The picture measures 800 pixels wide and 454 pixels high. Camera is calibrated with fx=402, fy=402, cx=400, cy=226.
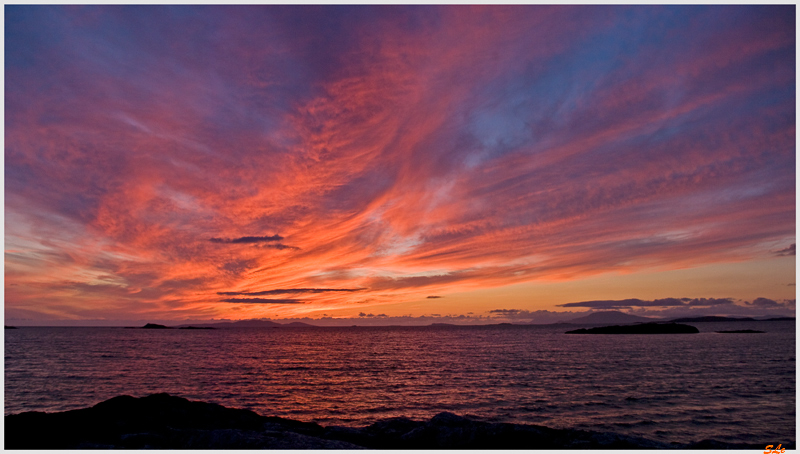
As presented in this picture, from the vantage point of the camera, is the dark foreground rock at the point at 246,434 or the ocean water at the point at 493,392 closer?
the dark foreground rock at the point at 246,434

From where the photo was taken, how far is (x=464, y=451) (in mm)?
16562

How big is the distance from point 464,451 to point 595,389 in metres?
25.8

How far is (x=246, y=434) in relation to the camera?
16.8 metres

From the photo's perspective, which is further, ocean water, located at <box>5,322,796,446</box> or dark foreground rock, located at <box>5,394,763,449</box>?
ocean water, located at <box>5,322,796,446</box>

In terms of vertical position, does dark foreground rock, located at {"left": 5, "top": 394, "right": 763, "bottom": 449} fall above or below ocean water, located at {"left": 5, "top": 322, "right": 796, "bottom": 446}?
above

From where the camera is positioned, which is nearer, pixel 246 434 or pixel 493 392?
pixel 246 434

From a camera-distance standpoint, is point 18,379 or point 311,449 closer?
point 311,449

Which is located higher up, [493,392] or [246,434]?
[246,434]

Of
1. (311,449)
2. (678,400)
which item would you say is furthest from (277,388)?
(678,400)

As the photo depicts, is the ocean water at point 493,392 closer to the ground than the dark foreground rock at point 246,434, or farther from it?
closer to the ground

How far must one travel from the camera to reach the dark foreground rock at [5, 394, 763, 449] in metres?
16.4

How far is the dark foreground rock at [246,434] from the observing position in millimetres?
16359

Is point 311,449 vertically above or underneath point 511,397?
above

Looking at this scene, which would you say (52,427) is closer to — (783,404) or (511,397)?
(511,397)
